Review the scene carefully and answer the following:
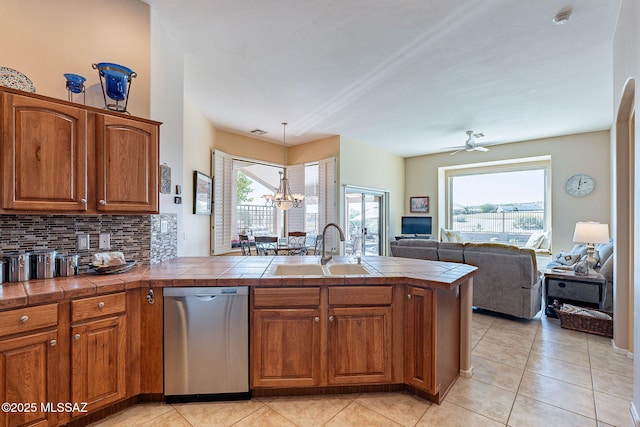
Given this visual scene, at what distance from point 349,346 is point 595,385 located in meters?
1.86

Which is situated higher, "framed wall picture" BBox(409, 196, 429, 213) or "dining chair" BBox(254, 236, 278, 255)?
"framed wall picture" BBox(409, 196, 429, 213)

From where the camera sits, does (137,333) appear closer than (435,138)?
Yes

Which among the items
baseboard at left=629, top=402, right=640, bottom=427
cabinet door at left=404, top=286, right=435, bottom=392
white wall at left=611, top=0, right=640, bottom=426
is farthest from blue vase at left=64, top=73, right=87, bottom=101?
baseboard at left=629, top=402, right=640, bottom=427

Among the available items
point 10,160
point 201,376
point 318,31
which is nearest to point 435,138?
point 318,31

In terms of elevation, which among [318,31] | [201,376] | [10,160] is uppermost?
[318,31]

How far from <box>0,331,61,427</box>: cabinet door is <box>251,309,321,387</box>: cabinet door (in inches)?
42.7

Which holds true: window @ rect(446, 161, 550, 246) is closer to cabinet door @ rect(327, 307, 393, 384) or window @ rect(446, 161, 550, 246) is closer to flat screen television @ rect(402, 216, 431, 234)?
Result: flat screen television @ rect(402, 216, 431, 234)

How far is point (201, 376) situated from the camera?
76.9 inches

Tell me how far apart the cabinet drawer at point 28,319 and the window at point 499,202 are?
7331 mm

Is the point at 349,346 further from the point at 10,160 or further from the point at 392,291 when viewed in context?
the point at 10,160

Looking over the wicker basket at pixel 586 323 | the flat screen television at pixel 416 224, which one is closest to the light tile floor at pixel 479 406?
the wicker basket at pixel 586 323

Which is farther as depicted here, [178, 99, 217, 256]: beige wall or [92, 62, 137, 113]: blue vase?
[178, 99, 217, 256]: beige wall

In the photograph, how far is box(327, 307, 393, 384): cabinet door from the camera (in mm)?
2004

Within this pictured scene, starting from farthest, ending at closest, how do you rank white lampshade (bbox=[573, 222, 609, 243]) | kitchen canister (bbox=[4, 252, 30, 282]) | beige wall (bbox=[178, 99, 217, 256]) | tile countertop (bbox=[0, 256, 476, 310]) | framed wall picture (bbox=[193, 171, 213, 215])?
framed wall picture (bbox=[193, 171, 213, 215])
beige wall (bbox=[178, 99, 217, 256])
white lampshade (bbox=[573, 222, 609, 243])
kitchen canister (bbox=[4, 252, 30, 282])
tile countertop (bbox=[0, 256, 476, 310])
